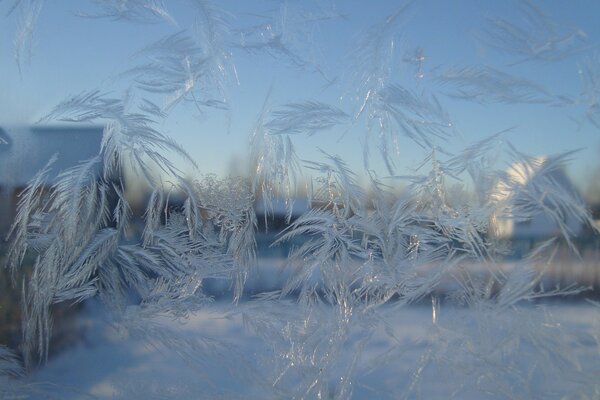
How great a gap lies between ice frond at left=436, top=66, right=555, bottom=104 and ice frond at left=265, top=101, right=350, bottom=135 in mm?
485

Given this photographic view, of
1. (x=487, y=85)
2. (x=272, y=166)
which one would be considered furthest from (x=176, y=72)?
(x=487, y=85)

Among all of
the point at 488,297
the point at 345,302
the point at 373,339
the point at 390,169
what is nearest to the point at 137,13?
the point at 390,169

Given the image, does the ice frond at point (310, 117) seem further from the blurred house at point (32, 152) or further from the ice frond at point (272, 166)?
the blurred house at point (32, 152)

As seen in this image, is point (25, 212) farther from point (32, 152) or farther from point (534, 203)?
point (534, 203)

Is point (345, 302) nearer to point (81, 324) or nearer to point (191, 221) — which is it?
point (191, 221)

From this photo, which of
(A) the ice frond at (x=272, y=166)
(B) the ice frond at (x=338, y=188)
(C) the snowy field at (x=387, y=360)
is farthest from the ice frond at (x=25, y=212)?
(B) the ice frond at (x=338, y=188)

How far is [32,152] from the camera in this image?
2.91m

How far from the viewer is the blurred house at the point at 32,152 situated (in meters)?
2.88

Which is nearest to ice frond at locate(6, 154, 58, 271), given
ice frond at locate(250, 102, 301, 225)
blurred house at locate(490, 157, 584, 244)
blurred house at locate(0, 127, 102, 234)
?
blurred house at locate(0, 127, 102, 234)

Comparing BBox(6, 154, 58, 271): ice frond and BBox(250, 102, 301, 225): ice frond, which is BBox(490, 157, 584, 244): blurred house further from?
BBox(6, 154, 58, 271): ice frond

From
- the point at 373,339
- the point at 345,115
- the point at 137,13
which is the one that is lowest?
the point at 373,339

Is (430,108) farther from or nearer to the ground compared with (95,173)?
farther from the ground

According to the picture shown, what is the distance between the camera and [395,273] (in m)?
2.79

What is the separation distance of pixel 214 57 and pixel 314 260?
1034mm
